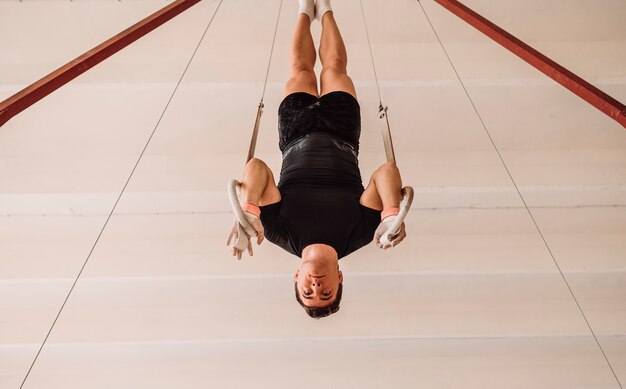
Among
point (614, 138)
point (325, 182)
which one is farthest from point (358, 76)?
point (614, 138)

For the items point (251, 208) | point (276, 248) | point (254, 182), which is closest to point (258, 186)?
point (254, 182)

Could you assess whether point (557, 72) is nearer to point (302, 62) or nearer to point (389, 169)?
point (389, 169)

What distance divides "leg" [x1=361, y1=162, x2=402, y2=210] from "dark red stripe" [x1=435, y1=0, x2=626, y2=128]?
78 cm

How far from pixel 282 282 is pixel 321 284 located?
1.21m

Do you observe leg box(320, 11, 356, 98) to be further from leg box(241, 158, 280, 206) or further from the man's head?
the man's head

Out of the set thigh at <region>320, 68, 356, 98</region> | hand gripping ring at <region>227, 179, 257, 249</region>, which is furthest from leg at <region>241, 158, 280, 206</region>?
thigh at <region>320, 68, 356, 98</region>

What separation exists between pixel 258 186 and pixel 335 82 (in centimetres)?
78

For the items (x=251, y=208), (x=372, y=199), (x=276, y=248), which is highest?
(x=251, y=208)

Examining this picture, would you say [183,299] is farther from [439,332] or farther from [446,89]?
[446,89]

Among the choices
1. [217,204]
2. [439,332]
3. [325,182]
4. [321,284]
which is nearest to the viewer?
[321,284]

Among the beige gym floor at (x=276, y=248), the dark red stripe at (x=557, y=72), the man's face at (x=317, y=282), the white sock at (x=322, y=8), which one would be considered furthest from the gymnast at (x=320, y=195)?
the beige gym floor at (x=276, y=248)

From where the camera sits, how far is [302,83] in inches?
90.4

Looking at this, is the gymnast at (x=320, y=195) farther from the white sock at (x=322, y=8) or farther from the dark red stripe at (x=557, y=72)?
the dark red stripe at (x=557, y=72)

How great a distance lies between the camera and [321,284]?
1881 mm
